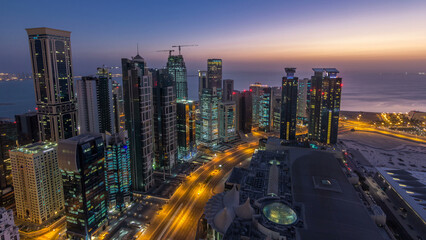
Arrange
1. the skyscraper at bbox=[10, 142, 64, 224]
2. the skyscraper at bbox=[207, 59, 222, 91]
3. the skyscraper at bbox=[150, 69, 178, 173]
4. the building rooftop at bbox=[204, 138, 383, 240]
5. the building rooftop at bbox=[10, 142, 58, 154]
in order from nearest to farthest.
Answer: the building rooftop at bbox=[204, 138, 383, 240], the skyscraper at bbox=[10, 142, 64, 224], the building rooftop at bbox=[10, 142, 58, 154], the skyscraper at bbox=[150, 69, 178, 173], the skyscraper at bbox=[207, 59, 222, 91]

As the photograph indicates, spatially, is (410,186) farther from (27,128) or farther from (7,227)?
(27,128)

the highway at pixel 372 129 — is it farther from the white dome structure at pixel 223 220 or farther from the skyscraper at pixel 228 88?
the white dome structure at pixel 223 220

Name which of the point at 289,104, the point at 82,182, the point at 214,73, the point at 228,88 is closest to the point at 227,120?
the point at 228,88

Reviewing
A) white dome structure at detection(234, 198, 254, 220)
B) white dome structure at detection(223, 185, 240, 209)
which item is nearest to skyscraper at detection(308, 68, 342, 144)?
white dome structure at detection(223, 185, 240, 209)

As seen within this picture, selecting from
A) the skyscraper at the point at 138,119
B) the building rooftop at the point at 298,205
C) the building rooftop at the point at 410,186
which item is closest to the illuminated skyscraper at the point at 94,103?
the skyscraper at the point at 138,119

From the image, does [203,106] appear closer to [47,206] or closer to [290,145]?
[290,145]

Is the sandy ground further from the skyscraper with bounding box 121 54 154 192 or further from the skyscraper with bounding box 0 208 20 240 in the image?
the skyscraper with bounding box 0 208 20 240
